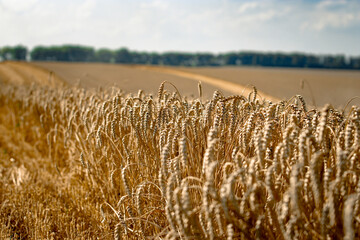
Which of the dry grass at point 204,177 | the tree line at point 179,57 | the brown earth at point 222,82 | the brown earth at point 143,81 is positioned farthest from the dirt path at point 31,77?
the tree line at point 179,57

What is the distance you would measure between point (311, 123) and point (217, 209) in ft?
2.99

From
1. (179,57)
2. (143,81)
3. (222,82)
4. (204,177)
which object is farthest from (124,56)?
(204,177)

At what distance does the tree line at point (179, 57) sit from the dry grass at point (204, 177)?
56366 millimetres

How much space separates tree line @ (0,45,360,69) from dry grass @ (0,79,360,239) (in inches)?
2219

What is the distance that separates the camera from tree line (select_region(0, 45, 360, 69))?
59.9 m

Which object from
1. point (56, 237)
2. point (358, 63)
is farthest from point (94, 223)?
point (358, 63)

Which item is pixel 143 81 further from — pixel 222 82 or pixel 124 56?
pixel 124 56

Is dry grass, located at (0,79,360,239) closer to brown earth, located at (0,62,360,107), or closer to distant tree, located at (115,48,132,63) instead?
brown earth, located at (0,62,360,107)

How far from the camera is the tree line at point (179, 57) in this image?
59.9 m

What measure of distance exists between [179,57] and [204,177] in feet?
235

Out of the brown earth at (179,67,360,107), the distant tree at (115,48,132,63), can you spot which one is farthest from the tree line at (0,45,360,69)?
the brown earth at (179,67,360,107)

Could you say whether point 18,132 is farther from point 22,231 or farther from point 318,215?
point 318,215

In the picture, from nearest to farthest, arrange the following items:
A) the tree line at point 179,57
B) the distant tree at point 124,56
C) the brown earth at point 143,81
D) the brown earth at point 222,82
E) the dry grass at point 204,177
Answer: the dry grass at point 204,177
the brown earth at point 143,81
the brown earth at point 222,82
the tree line at point 179,57
the distant tree at point 124,56

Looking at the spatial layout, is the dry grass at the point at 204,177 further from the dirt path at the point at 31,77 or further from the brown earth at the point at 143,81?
the dirt path at the point at 31,77
